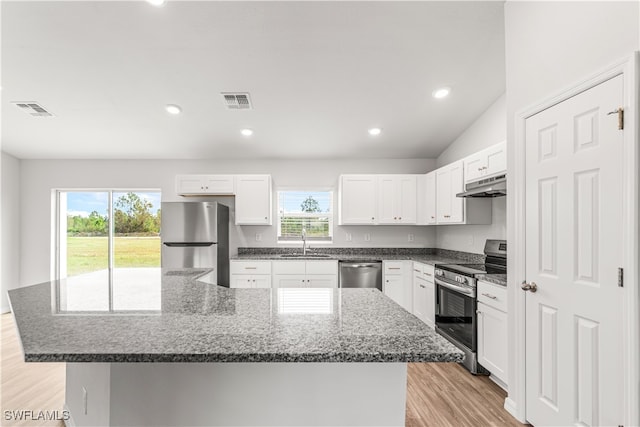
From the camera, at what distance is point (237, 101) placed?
3.69 m

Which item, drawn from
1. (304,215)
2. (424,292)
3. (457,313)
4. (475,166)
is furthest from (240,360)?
(304,215)

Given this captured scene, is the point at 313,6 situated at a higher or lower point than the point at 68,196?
higher

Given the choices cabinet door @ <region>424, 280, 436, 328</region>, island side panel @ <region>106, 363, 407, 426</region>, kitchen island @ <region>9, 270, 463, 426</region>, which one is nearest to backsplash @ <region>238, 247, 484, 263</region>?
cabinet door @ <region>424, 280, 436, 328</region>

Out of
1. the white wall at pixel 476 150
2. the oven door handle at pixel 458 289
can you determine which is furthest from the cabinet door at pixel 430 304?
the white wall at pixel 476 150

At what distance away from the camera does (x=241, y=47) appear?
2922 millimetres

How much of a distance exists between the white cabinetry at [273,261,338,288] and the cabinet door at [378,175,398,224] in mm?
1014

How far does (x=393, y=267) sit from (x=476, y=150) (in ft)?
6.01

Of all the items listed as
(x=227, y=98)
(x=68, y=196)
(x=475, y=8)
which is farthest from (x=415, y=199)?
(x=68, y=196)

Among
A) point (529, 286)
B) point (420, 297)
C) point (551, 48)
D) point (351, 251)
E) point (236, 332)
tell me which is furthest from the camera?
point (351, 251)

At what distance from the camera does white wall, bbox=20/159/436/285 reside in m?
5.16

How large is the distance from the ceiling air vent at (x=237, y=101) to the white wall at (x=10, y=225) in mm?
3947

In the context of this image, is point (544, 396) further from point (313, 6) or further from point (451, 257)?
point (313, 6)

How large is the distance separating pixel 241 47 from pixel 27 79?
229cm

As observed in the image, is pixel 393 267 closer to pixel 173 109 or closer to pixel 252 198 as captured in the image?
pixel 252 198
